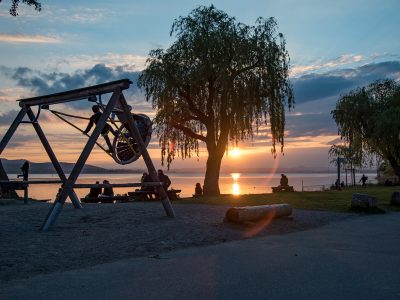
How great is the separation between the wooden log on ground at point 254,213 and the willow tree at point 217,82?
13.1 metres

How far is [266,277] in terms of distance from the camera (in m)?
6.80

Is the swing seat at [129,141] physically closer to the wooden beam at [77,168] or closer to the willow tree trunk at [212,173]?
the wooden beam at [77,168]

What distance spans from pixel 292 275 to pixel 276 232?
5.06m

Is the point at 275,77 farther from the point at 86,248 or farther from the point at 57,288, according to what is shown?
the point at 57,288

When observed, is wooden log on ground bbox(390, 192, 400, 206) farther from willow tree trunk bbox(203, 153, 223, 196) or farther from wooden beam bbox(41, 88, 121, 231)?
wooden beam bbox(41, 88, 121, 231)

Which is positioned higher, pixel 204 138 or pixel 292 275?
pixel 204 138

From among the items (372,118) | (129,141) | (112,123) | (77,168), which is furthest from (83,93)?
(372,118)

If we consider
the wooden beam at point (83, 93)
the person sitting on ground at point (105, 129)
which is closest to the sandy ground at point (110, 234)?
the person sitting on ground at point (105, 129)

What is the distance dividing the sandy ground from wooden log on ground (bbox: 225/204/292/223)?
0.64 feet

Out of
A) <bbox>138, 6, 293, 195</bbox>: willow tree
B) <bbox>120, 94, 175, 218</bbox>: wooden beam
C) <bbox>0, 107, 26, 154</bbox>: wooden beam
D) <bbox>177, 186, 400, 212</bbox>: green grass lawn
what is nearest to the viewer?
<bbox>120, 94, 175, 218</bbox>: wooden beam

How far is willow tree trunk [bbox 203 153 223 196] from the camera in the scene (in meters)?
28.2

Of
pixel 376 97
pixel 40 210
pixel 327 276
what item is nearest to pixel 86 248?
pixel 327 276

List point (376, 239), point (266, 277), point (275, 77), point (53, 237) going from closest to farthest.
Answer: point (266, 277)
point (53, 237)
point (376, 239)
point (275, 77)

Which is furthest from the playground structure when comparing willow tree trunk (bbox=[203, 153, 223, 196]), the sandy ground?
willow tree trunk (bbox=[203, 153, 223, 196])
